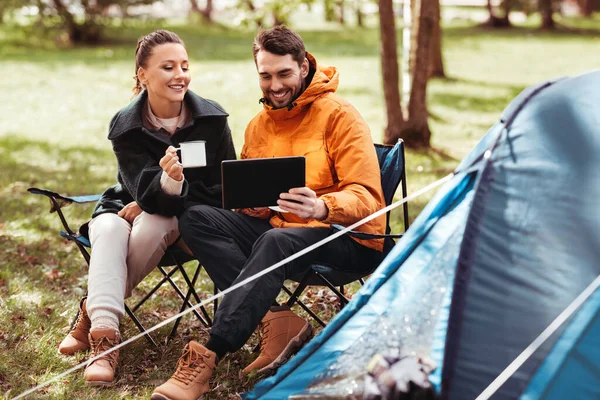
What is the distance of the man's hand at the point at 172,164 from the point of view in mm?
3301

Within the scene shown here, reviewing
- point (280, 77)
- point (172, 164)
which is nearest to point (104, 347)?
point (172, 164)

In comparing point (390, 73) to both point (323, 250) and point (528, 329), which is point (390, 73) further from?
point (528, 329)

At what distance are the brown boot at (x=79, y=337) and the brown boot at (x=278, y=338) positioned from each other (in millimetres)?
811

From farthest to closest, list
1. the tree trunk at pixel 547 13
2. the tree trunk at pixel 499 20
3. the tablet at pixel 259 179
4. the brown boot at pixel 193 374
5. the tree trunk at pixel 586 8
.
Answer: the tree trunk at pixel 586 8 → the tree trunk at pixel 499 20 → the tree trunk at pixel 547 13 → the tablet at pixel 259 179 → the brown boot at pixel 193 374

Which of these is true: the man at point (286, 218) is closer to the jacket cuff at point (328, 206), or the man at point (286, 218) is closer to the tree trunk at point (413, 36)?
the jacket cuff at point (328, 206)

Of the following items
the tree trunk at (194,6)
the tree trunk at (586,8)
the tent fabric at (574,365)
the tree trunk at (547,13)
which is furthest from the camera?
the tree trunk at (586,8)

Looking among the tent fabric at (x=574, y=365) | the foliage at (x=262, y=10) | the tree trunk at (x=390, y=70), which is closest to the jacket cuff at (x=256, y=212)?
the tent fabric at (x=574, y=365)

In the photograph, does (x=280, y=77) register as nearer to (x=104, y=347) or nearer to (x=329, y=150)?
(x=329, y=150)

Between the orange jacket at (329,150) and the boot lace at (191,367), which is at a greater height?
the orange jacket at (329,150)

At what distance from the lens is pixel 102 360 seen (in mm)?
3293

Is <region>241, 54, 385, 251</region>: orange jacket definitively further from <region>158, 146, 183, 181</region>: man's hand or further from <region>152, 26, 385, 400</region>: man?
<region>158, 146, 183, 181</region>: man's hand

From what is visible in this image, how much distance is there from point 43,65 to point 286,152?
42.6 ft

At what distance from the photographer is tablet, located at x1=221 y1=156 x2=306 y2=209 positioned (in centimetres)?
312

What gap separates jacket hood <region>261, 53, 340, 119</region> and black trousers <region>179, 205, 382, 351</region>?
475mm
